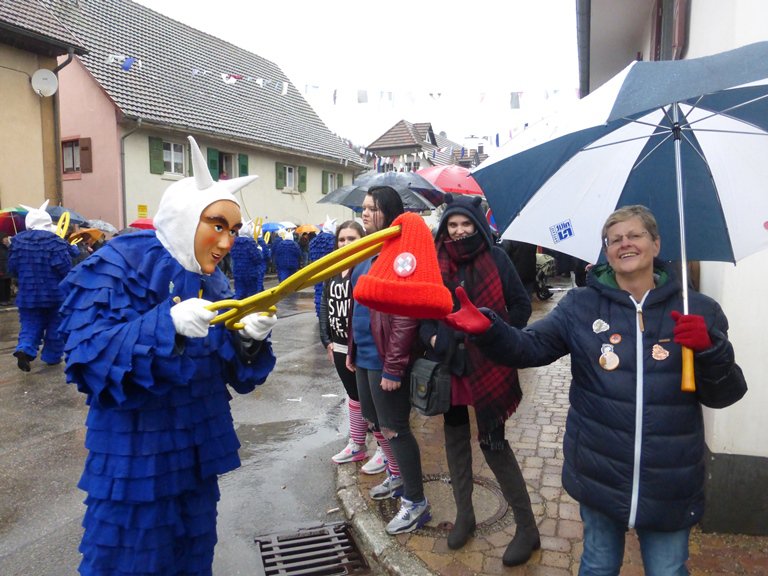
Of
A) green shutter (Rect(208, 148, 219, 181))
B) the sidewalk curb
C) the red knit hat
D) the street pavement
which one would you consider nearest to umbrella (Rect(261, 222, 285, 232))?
green shutter (Rect(208, 148, 219, 181))

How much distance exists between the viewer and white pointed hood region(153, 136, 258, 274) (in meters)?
2.19

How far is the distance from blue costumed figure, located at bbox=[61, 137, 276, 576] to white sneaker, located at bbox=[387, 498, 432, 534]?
1.37 meters

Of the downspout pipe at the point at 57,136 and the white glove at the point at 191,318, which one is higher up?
the downspout pipe at the point at 57,136

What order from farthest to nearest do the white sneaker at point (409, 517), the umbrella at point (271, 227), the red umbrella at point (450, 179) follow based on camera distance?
the umbrella at point (271, 227) → the red umbrella at point (450, 179) → the white sneaker at point (409, 517)

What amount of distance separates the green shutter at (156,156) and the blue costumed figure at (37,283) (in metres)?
11.8

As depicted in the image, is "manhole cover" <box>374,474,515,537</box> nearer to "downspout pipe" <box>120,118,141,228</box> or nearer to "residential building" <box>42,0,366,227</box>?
"residential building" <box>42,0,366,227</box>

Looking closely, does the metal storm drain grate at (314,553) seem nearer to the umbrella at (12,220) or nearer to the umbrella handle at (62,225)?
the umbrella handle at (62,225)

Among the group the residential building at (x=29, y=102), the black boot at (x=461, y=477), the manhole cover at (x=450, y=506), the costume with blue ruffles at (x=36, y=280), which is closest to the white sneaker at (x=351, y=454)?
the manhole cover at (x=450, y=506)

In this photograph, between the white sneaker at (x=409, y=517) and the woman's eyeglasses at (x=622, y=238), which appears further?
the white sneaker at (x=409, y=517)

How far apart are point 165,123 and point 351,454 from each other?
16514 millimetres

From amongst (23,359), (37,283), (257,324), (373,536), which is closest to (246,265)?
(37,283)

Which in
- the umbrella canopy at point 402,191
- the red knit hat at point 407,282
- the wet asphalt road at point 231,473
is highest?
the umbrella canopy at point 402,191

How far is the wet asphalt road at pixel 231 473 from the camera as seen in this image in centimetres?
348

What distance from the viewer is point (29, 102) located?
14.6m
